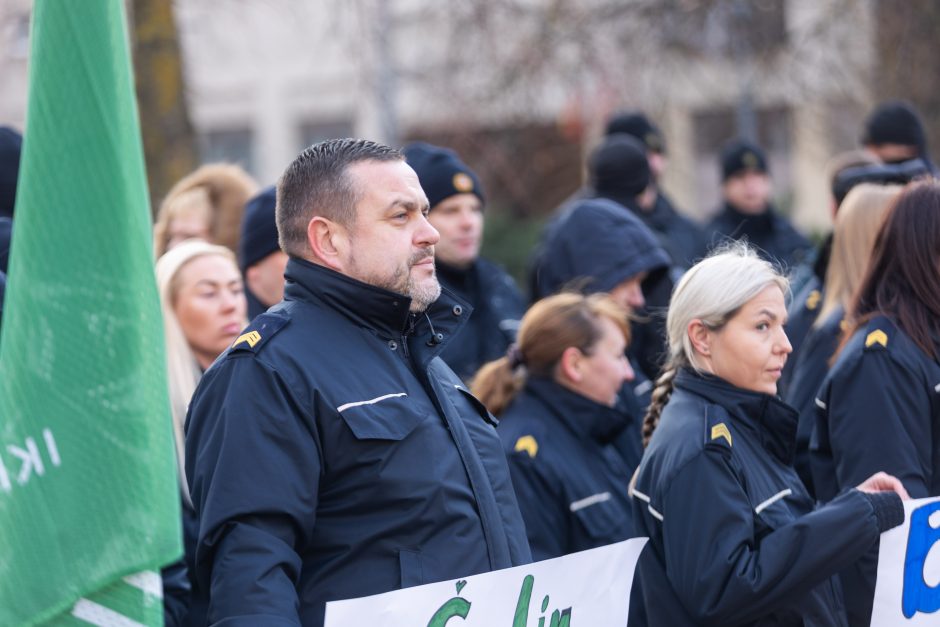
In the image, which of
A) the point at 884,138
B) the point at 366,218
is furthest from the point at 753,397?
the point at 884,138

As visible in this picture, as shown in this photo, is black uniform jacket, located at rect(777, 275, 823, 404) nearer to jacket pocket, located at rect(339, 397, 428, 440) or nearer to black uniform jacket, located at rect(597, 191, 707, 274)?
black uniform jacket, located at rect(597, 191, 707, 274)

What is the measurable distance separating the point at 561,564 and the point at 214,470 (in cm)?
96

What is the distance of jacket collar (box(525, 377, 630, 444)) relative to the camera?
4969mm

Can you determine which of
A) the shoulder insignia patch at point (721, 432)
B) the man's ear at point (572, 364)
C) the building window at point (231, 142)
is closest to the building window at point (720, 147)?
the building window at point (231, 142)

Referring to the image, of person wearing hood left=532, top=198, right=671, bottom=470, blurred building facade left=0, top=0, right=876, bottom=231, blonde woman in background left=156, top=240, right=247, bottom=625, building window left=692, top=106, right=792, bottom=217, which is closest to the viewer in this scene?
blonde woman in background left=156, top=240, right=247, bottom=625

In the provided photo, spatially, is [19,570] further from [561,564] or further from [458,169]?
[458,169]

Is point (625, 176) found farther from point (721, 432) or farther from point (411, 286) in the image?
point (411, 286)

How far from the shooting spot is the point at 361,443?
3.03 m

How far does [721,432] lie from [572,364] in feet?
4.82

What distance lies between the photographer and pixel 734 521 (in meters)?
3.52

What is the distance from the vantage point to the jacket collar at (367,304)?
3.24 m

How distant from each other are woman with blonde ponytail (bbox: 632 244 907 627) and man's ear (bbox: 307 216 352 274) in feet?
3.49

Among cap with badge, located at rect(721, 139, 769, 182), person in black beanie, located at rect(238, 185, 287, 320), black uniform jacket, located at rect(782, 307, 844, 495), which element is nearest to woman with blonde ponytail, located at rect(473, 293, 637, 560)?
black uniform jacket, located at rect(782, 307, 844, 495)

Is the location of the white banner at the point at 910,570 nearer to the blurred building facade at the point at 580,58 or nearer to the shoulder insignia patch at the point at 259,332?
the shoulder insignia patch at the point at 259,332
